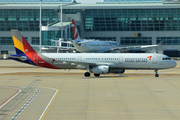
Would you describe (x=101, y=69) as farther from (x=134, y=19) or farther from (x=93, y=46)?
(x=134, y=19)

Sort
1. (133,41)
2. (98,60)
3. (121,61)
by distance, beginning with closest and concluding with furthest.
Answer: (121,61) → (98,60) → (133,41)

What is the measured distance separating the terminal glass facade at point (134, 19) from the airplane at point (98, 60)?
7082 centimetres

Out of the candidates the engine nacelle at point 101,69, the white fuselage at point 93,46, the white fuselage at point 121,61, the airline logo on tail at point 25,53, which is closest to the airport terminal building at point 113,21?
the white fuselage at point 93,46

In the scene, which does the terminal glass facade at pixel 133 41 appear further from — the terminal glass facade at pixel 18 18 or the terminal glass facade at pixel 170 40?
the terminal glass facade at pixel 18 18

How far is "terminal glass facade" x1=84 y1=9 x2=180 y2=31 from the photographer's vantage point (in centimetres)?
11119

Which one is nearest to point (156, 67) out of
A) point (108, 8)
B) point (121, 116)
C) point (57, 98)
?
point (57, 98)

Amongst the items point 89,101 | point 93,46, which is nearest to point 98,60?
point 89,101

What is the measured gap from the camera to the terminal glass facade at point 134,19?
111 metres

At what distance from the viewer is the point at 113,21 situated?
375 feet

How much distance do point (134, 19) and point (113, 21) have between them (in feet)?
29.2

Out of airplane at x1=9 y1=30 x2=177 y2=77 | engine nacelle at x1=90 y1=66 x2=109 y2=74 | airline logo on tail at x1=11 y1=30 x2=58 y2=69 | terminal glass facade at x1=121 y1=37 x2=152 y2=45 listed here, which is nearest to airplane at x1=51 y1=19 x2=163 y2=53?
terminal glass facade at x1=121 y1=37 x2=152 y2=45

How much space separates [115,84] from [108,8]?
3199 inches

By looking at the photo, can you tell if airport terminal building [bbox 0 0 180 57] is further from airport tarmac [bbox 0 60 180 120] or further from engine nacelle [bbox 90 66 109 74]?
airport tarmac [bbox 0 60 180 120]

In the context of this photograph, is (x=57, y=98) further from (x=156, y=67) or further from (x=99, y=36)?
(x=99, y=36)
